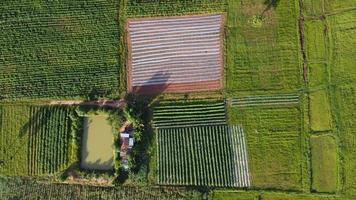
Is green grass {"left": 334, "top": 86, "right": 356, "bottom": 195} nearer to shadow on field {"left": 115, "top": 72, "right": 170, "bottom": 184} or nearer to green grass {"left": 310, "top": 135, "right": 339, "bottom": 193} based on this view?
green grass {"left": 310, "top": 135, "right": 339, "bottom": 193}

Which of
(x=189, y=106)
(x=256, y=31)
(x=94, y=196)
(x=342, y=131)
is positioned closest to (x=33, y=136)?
(x=94, y=196)

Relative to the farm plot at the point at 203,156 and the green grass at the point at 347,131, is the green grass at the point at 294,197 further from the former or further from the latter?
the farm plot at the point at 203,156

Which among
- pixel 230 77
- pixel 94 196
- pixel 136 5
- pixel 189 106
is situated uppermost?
pixel 136 5

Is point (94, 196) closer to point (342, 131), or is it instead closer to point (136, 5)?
point (136, 5)

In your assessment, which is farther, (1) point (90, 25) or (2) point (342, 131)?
(1) point (90, 25)

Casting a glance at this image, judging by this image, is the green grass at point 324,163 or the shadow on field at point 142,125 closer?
the green grass at point 324,163

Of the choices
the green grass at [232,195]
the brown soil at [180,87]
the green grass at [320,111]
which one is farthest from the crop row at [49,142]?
the green grass at [320,111]
